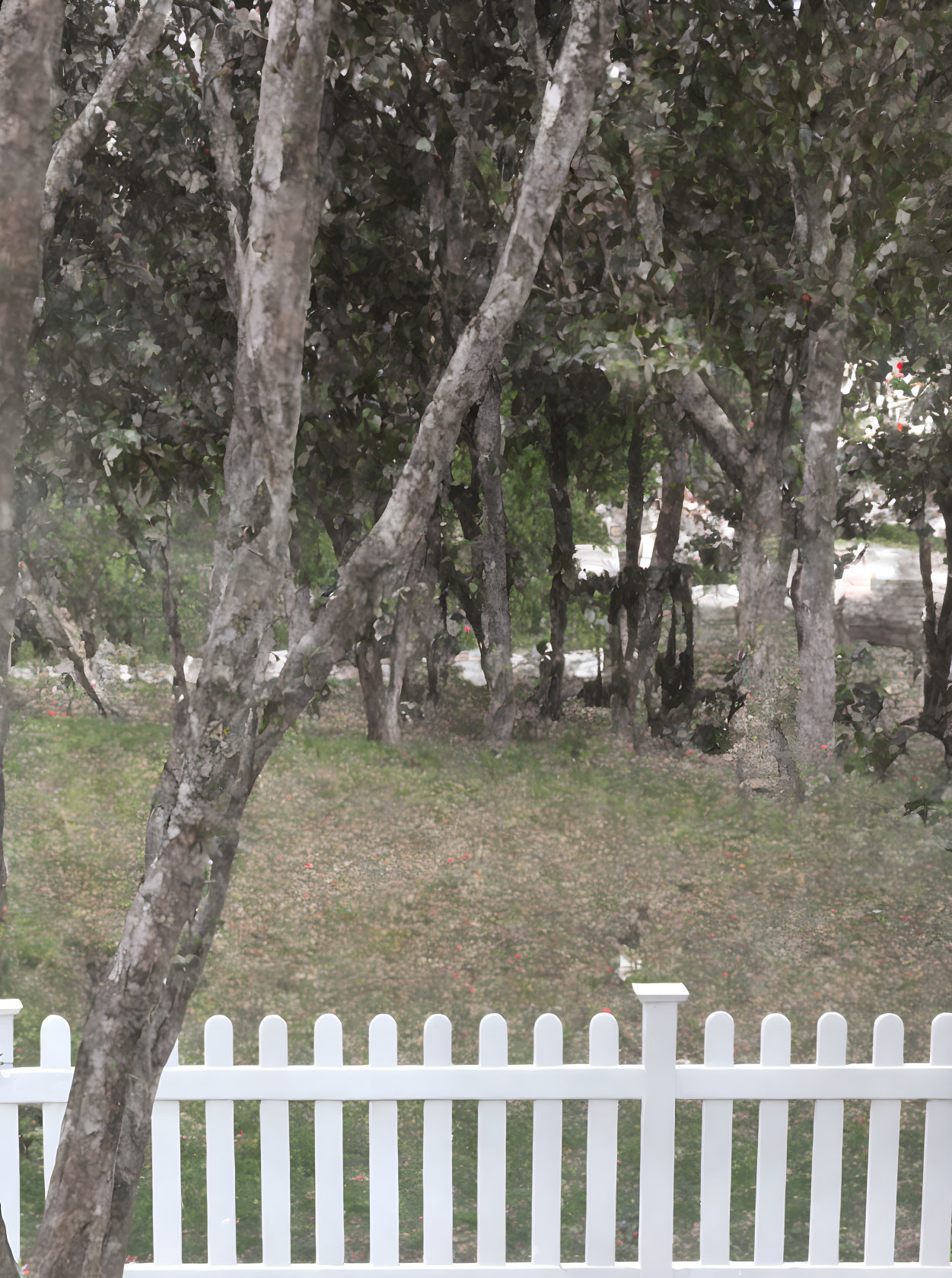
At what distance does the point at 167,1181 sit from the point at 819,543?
7.18ft

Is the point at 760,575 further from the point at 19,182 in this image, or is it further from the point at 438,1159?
the point at 19,182

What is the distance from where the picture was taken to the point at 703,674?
9.57 feet

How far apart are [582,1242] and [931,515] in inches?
83.7

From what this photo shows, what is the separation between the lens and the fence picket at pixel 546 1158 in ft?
7.05

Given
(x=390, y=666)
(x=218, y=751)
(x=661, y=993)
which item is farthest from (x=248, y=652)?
(x=390, y=666)

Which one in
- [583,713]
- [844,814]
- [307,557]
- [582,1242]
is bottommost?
[582,1242]

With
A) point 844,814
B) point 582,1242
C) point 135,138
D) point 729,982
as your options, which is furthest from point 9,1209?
point 135,138

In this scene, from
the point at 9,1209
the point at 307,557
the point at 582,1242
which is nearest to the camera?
the point at 9,1209

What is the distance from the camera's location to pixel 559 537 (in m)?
2.92

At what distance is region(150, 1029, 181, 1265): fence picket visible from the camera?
2.18 metres

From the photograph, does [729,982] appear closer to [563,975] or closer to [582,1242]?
[563,975]

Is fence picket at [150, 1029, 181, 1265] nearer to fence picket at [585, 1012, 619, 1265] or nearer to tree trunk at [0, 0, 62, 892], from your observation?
fence picket at [585, 1012, 619, 1265]

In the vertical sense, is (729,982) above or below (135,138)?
below

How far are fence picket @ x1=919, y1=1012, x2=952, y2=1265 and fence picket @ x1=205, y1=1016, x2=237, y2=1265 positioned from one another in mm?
1418
